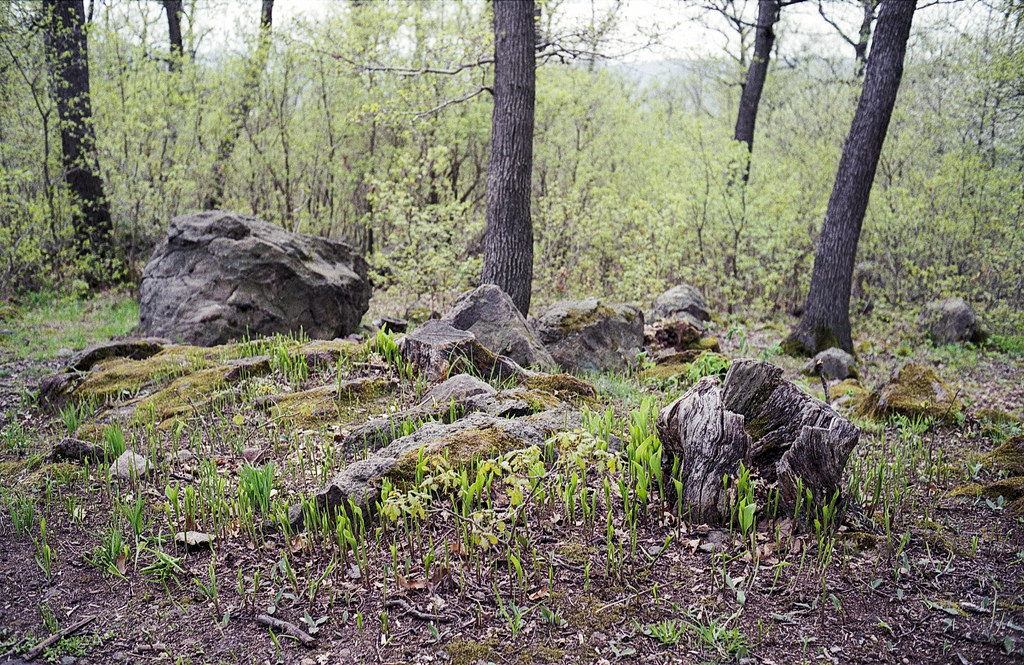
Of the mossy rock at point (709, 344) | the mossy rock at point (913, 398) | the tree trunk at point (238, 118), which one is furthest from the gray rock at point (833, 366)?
the tree trunk at point (238, 118)

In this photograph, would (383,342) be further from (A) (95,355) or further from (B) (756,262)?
(B) (756,262)

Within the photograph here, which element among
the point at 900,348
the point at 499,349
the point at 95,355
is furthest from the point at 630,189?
the point at 95,355

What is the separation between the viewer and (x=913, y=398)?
5215mm

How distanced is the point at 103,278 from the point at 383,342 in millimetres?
9383

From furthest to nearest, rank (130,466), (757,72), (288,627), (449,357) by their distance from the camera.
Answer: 1. (757,72)
2. (449,357)
3. (130,466)
4. (288,627)

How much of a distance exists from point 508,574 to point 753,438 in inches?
53.9

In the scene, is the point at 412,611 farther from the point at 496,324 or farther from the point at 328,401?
the point at 496,324

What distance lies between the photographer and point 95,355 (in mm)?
6145

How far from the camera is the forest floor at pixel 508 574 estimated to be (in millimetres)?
2443

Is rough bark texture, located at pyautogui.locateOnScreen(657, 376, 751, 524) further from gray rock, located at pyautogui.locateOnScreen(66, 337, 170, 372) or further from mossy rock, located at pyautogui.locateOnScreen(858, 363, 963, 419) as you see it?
gray rock, located at pyautogui.locateOnScreen(66, 337, 170, 372)

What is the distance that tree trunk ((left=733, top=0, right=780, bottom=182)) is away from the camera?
502 inches

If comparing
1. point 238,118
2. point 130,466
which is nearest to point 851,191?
point 130,466

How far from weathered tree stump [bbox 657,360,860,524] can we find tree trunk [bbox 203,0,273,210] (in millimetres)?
11807

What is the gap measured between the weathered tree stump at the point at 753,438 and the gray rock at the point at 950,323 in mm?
8668
